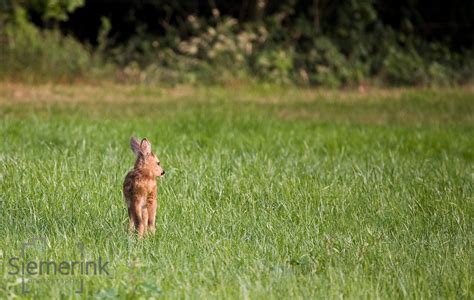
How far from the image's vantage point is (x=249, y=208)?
23.4ft

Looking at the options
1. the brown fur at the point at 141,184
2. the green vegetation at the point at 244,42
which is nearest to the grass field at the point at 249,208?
the brown fur at the point at 141,184

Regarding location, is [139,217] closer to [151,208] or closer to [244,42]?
[151,208]

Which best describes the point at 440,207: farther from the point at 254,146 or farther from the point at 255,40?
the point at 255,40

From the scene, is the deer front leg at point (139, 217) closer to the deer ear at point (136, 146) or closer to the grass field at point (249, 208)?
the grass field at point (249, 208)

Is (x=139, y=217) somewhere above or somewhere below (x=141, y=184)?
below

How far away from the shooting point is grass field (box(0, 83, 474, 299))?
5297mm

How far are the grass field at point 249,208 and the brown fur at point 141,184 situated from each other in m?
0.20

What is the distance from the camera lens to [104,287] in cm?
505

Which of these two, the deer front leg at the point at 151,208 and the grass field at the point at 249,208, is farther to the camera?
the deer front leg at the point at 151,208

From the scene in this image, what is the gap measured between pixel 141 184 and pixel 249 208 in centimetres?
158

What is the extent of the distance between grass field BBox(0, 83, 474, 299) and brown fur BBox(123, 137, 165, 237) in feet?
0.66

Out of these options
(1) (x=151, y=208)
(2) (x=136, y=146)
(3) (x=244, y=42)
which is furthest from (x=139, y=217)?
(3) (x=244, y=42)

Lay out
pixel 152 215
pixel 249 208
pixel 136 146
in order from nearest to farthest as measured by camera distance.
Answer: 1. pixel 136 146
2. pixel 152 215
3. pixel 249 208

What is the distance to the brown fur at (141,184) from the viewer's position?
5727 mm
